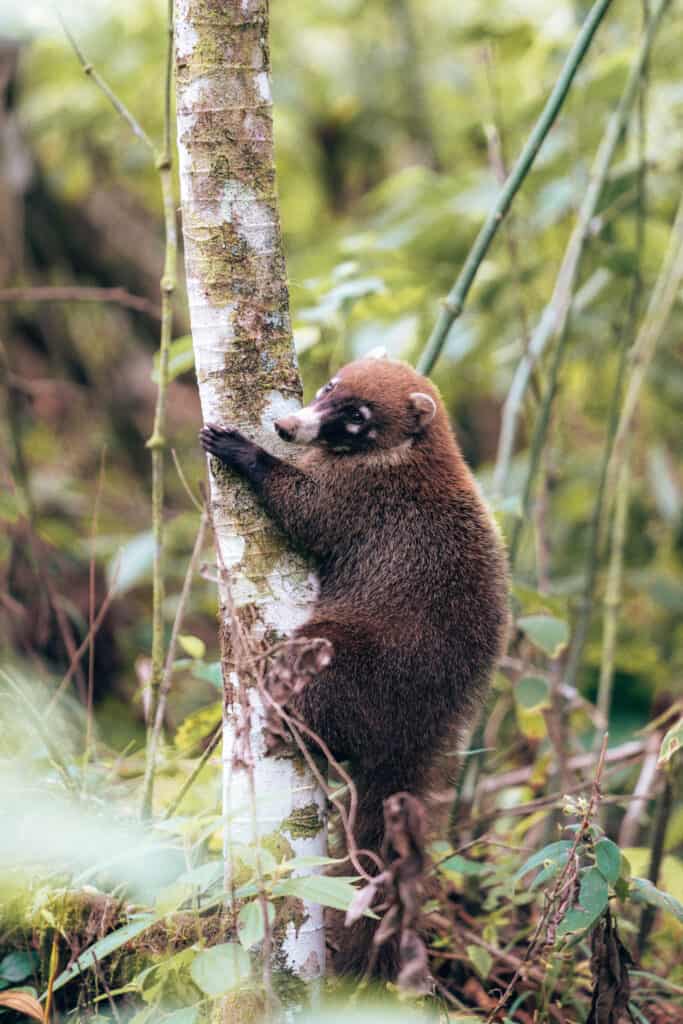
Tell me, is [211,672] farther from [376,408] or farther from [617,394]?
[617,394]

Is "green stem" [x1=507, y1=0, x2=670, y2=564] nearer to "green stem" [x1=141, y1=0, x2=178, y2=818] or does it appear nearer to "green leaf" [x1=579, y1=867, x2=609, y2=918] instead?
"green stem" [x1=141, y1=0, x2=178, y2=818]

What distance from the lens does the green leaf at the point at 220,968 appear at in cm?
168

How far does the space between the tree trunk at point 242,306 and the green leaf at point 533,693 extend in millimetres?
967

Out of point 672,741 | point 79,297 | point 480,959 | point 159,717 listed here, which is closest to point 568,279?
point 672,741

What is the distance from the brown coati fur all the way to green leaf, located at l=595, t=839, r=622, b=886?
0.49 metres

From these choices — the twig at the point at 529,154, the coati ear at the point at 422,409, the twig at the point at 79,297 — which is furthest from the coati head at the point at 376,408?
the twig at the point at 79,297

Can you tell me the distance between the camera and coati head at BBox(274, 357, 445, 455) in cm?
275

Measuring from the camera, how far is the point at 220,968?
171 centimetres

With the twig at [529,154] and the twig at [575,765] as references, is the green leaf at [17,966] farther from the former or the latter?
the twig at [529,154]

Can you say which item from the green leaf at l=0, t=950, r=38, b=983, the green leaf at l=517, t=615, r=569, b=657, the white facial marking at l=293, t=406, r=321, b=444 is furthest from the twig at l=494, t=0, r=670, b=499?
the green leaf at l=0, t=950, r=38, b=983

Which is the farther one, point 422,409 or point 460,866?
point 422,409

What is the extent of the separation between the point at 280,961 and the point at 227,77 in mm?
1925

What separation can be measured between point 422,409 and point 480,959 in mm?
1483

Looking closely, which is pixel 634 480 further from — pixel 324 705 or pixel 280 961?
pixel 280 961
